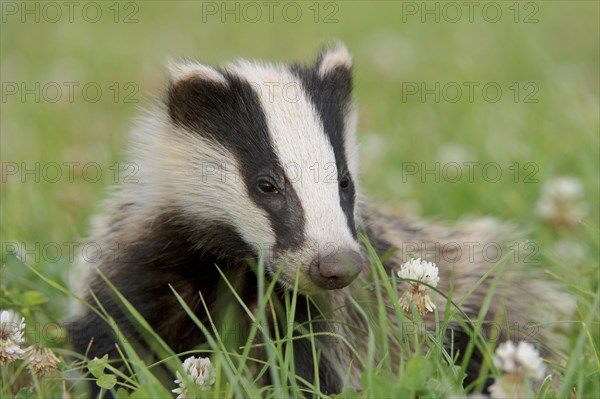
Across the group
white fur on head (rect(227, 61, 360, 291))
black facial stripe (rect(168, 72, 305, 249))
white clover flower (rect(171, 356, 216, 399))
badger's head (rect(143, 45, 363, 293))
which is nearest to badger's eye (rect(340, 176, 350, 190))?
badger's head (rect(143, 45, 363, 293))

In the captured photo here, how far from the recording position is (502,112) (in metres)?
7.07

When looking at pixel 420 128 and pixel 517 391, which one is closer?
pixel 517 391

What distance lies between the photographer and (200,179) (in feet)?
12.6

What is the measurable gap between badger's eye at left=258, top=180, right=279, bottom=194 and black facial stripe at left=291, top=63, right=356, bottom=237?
269mm

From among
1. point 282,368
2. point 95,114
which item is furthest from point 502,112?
point 282,368

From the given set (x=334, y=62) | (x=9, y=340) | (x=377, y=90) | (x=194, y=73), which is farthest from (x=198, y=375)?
(x=377, y=90)

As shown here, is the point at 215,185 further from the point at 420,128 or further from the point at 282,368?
the point at 420,128

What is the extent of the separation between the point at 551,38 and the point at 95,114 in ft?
15.1

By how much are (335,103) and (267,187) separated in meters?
0.63

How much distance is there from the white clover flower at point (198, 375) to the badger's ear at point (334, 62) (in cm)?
151

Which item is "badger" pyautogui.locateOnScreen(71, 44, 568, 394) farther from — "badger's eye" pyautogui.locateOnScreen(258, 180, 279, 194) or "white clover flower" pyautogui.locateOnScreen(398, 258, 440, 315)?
"white clover flower" pyautogui.locateOnScreen(398, 258, 440, 315)

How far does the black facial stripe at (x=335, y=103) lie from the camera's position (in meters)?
3.77

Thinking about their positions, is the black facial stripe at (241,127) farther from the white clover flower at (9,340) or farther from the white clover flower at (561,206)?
the white clover flower at (561,206)

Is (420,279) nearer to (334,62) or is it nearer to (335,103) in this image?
(335,103)
